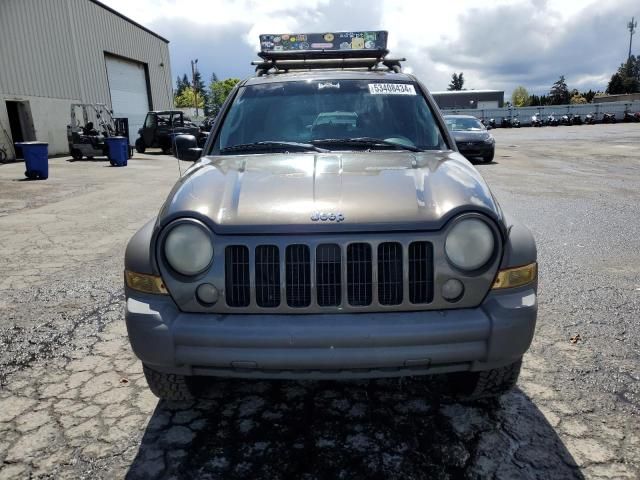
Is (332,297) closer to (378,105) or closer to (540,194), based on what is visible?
(378,105)

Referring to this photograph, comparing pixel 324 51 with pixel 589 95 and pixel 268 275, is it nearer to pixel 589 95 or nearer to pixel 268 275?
pixel 268 275

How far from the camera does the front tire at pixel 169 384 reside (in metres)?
2.42

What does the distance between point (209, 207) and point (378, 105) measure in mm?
1786

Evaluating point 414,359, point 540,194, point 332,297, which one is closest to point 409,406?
point 414,359

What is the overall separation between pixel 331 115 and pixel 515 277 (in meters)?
1.81

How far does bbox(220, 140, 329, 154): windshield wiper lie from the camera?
309cm

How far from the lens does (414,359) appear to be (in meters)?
2.03

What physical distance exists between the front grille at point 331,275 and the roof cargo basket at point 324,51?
9.87 ft

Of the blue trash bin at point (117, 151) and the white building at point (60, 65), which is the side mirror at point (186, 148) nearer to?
the blue trash bin at point (117, 151)


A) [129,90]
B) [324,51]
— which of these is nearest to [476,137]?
[324,51]

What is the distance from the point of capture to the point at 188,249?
2.15 meters

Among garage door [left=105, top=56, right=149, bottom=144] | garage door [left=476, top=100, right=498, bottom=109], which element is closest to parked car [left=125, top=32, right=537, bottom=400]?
garage door [left=105, top=56, right=149, bottom=144]

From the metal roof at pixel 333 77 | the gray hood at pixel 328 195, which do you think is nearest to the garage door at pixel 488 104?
the metal roof at pixel 333 77

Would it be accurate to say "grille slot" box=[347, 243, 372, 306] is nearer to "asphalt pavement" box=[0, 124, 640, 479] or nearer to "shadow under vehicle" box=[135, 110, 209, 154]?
"asphalt pavement" box=[0, 124, 640, 479]
